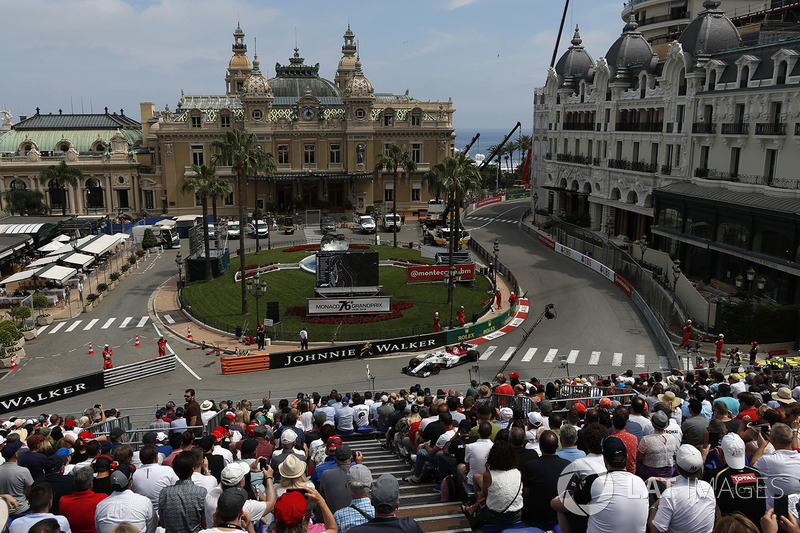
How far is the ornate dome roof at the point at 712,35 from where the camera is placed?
5275 cm

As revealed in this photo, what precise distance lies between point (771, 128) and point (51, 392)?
46.2 meters

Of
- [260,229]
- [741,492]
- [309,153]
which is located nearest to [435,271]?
[260,229]

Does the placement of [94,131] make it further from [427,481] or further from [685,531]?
[685,531]

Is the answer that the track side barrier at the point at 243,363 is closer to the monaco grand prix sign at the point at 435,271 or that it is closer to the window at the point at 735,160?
the monaco grand prix sign at the point at 435,271

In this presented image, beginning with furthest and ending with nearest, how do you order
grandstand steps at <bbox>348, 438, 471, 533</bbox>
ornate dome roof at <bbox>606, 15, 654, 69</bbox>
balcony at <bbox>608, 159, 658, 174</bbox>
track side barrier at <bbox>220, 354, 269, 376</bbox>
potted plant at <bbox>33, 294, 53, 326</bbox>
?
ornate dome roof at <bbox>606, 15, 654, 69</bbox>, balcony at <bbox>608, 159, 658, 174</bbox>, potted plant at <bbox>33, 294, 53, 326</bbox>, track side barrier at <bbox>220, 354, 269, 376</bbox>, grandstand steps at <bbox>348, 438, 471, 533</bbox>

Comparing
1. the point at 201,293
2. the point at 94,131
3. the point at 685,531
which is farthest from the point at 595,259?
the point at 94,131

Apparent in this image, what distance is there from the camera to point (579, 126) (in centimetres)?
7156

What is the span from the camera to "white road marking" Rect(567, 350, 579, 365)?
122 ft

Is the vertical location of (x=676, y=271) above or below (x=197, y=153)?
below

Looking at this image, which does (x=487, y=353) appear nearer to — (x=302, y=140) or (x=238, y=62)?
(x=302, y=140)

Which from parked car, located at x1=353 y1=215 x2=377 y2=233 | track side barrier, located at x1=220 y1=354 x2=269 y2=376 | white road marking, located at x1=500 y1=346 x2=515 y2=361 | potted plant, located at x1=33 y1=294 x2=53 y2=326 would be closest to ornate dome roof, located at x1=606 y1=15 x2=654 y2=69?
parked car, located at x1=353 y1=215 x2=377 y2=233

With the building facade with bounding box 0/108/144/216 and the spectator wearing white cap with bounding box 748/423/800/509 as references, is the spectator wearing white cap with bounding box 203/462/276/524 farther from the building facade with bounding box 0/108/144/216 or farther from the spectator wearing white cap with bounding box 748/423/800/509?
the building facade with bounding box 0/108/144/216

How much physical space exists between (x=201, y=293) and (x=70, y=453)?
38.5 meters

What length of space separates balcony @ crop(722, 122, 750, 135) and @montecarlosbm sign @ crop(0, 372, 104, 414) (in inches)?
1758
